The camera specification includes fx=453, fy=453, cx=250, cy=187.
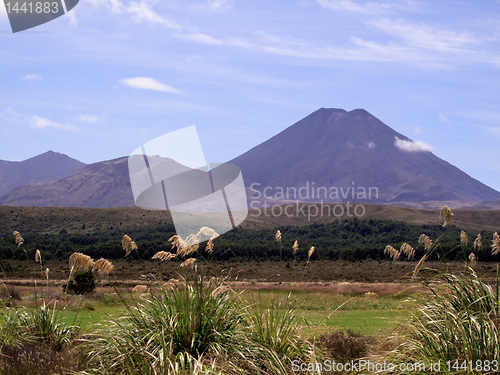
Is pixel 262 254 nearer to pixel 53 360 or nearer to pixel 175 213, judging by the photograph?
pixel 175 213

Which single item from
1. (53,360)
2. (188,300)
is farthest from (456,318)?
(53,360)

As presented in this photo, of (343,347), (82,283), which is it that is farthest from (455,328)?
(82,283)

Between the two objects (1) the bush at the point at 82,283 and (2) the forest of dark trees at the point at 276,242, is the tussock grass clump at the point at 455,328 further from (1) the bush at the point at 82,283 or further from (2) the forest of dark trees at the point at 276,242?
(2) the forest of dark trees at the point at 276,242

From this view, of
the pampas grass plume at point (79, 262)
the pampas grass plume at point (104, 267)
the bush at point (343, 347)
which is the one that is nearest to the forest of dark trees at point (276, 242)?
the bush at point (343, 347)

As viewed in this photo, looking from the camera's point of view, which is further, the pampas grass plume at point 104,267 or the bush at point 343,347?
the bush at point 343,347

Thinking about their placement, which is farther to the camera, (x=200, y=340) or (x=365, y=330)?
(x=365, y=330)

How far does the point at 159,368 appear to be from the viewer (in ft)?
16.9

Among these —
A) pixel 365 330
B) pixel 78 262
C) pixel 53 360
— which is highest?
pixel 78 262

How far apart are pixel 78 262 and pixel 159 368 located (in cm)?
256

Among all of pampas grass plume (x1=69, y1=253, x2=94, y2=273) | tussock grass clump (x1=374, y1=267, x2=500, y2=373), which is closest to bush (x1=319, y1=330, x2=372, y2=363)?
tussock grass clump (x1=374, y1=267, x2=500, y2=373)

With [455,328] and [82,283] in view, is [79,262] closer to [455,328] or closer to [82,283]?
[455,328]

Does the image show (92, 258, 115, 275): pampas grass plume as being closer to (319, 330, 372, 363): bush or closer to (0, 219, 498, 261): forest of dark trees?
(319, 330, 372, 363): bush

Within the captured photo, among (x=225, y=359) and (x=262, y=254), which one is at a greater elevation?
(x=225, y=359)

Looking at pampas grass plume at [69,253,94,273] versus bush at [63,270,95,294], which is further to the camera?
bush at [63,270,95,294]
